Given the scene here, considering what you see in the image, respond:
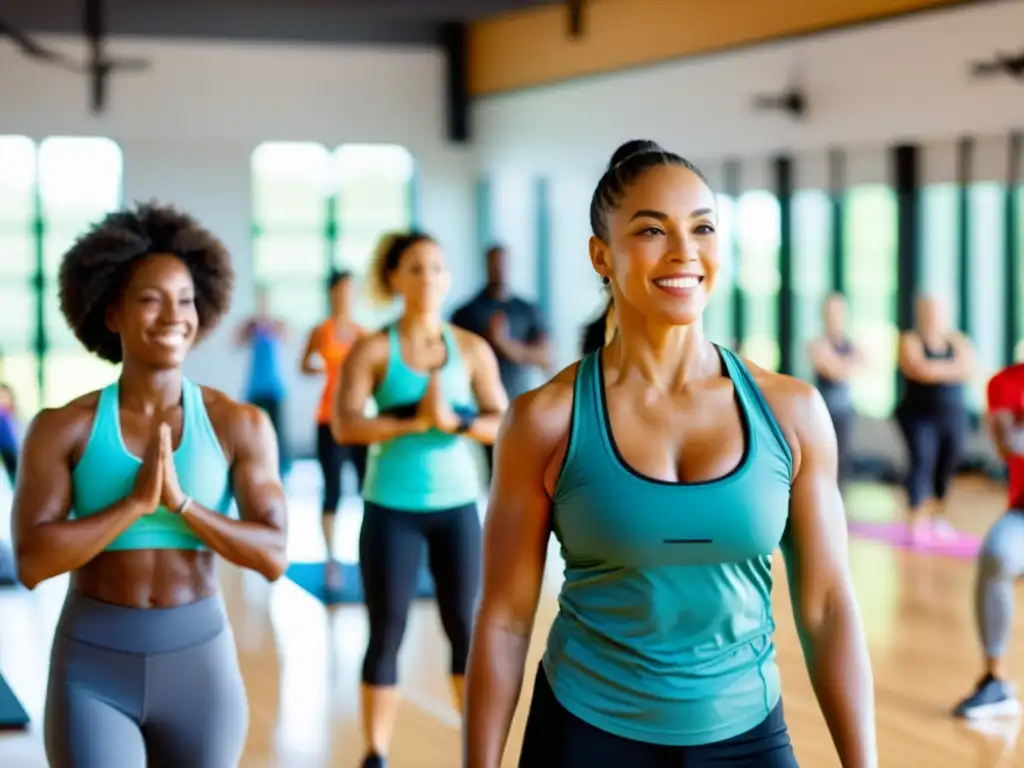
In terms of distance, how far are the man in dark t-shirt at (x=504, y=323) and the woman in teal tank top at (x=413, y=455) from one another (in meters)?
4.25

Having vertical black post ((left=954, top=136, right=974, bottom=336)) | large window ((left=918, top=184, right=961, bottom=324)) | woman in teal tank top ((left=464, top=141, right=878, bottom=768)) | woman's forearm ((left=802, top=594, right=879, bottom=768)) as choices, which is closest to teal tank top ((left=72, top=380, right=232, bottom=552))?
woman in teal tank top ((left=464, top=141, right=878, bottom=768))

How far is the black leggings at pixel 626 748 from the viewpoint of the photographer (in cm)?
182

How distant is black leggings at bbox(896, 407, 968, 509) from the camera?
830 cm

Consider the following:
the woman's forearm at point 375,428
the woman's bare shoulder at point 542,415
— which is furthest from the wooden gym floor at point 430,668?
the woman's bare shoulder at point 542,415

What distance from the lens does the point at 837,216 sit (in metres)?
10.9

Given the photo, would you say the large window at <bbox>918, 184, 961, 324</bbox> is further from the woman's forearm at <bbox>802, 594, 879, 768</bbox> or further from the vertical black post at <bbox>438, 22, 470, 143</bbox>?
the woman's forearm at <bbox>802, 594, 879, 768</bbox>

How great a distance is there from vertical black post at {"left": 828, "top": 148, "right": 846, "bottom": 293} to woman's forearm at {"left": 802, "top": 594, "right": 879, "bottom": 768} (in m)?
9.11

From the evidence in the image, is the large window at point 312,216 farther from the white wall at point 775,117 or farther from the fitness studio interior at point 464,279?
the white wall at point 775,117

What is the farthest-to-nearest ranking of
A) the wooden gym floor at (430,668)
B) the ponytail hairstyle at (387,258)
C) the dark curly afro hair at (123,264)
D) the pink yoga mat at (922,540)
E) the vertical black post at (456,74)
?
the vertical black post at (456,74)
the pink yoga mat at (922,540)
the wooden gym floor at (430,668)
the ponytail hairstyle at (387,258)
the dark curly afro hair at (123,264)

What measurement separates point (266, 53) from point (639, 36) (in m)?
3.60

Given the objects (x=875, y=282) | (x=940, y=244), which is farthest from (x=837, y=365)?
(x=875, y=282)

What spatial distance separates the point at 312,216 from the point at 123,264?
1116cm

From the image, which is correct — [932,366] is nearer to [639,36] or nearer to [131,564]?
[639,36]

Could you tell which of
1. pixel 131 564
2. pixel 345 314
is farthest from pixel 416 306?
pixel 345 314
